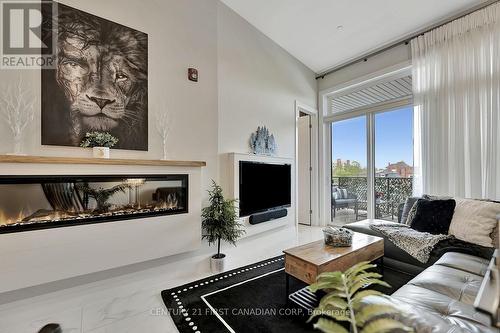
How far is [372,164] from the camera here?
165 inches

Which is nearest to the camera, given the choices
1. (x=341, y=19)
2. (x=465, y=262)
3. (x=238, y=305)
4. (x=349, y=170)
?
(x=465, y=262)

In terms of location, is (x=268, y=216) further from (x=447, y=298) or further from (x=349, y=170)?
(x=447, y=298)

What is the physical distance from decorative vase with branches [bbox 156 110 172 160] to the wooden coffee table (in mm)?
1806

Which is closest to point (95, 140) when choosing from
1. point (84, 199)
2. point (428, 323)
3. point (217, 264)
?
point (84, 199)

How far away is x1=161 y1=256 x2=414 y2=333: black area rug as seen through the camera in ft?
5.74

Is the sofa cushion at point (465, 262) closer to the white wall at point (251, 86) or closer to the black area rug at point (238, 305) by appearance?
the black area rug at point (238, 305)

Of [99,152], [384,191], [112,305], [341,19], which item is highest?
[341,19]

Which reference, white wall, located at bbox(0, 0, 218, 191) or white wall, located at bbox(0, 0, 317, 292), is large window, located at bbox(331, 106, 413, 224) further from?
white wall, located at bbox(0, 0, 218, 191)

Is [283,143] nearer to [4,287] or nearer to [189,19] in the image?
[189,19]

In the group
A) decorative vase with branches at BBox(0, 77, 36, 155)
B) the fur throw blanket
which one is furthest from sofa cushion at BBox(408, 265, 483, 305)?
decorative vase with branches at BBox(0, 77, 36, 155)

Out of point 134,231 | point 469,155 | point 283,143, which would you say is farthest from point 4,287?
point 469,155

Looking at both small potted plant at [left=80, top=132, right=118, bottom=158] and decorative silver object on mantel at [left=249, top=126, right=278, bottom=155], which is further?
decorative silver object on mantel at [left=249, top=126, right=278, bottom=155]

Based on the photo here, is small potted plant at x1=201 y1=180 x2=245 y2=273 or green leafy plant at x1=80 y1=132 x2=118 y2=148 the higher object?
green leafy plant at x1=80 y1=132 x2=118 y2=148

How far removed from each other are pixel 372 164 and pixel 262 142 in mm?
2083
